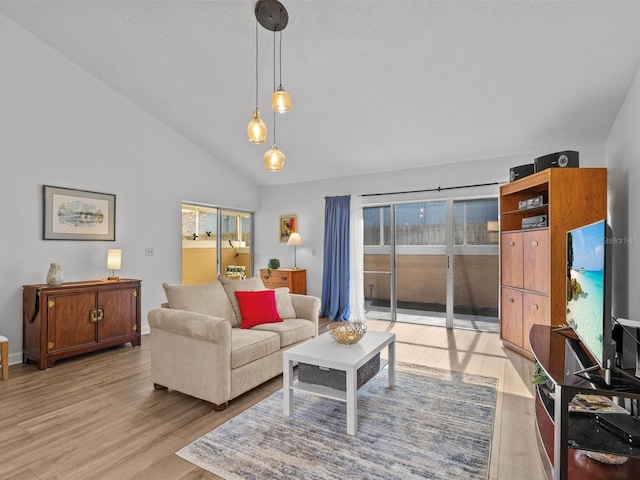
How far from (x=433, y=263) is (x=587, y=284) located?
11.3 feet

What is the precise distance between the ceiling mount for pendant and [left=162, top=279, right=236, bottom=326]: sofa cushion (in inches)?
92.2

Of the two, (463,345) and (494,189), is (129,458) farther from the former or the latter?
(494,189)

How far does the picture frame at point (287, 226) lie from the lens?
6.25 metres

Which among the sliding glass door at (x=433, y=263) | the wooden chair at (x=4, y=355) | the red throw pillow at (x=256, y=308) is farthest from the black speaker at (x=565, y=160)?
the wooden chair at (x=4, y=355)

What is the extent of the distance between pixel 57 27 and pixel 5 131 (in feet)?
3.81

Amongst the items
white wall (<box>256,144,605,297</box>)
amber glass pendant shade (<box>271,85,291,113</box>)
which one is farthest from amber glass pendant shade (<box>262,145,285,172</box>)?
white wall (<box>256,144,605,297</box>)

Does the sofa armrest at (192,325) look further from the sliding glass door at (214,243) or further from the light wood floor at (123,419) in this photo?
the sliding glass door at (214,243)

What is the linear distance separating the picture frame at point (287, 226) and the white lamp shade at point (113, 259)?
9.21 ft

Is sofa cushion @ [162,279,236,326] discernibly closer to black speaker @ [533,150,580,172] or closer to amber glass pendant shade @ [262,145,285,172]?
amber glass pendant shade @ [262,145,285,172]

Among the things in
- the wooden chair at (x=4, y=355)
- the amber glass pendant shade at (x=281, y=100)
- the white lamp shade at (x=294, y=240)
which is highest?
the amber glass pendant shade at (x=281, y=100)

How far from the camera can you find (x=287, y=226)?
20.7 feet

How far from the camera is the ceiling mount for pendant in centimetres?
275

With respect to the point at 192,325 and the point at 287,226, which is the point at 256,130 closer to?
the point at 192,325

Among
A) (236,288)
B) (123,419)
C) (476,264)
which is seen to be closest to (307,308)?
(236,288)
